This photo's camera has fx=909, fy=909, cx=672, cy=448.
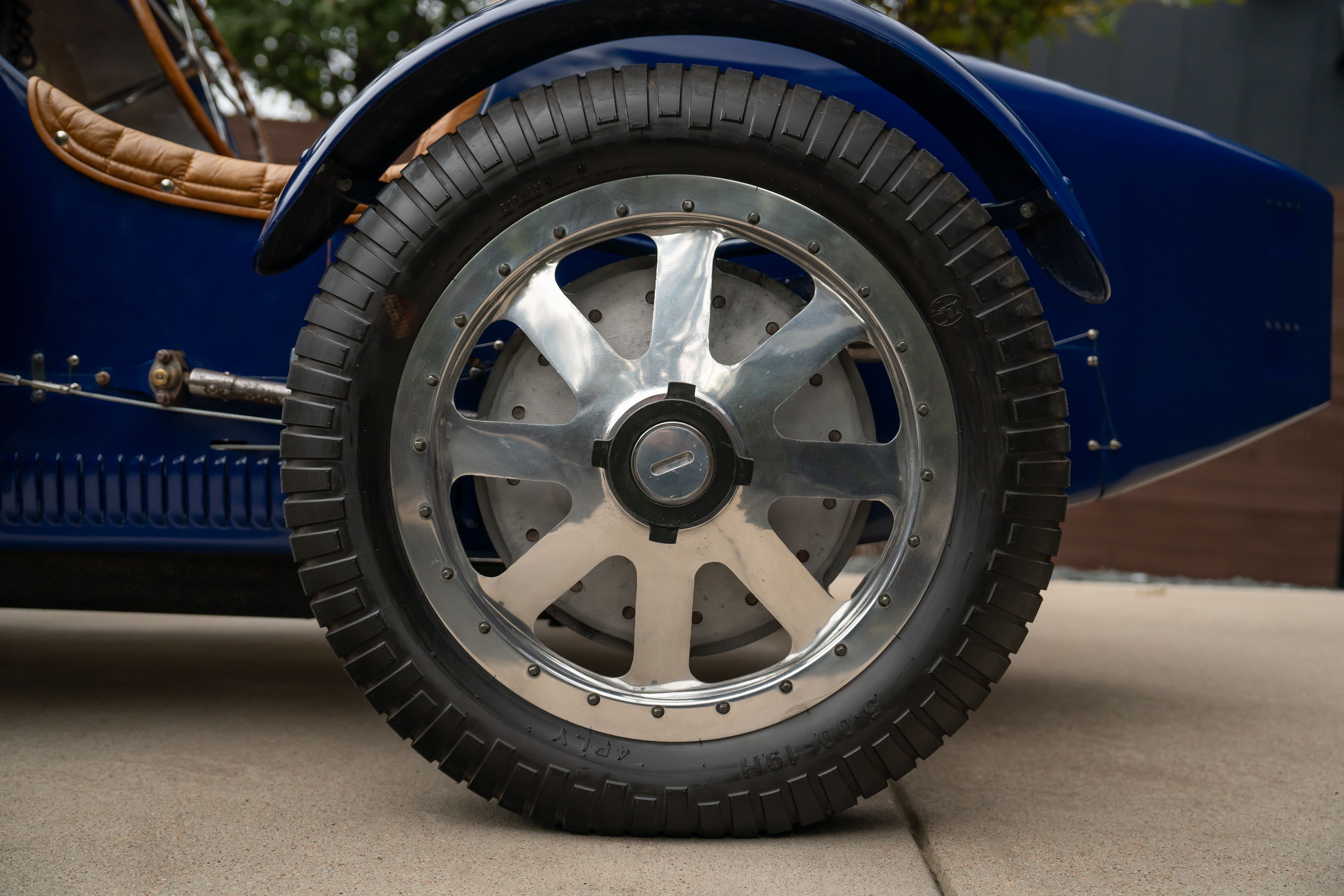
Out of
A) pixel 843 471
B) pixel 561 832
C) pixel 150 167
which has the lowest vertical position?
pixel 561 832

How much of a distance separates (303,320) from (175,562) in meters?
0.48

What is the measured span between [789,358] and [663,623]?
399 mm

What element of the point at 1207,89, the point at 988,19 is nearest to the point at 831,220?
the point at 988,19

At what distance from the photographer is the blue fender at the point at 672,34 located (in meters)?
1.20

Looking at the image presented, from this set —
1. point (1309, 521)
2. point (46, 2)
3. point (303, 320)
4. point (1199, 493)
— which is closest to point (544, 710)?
point (303, 320)

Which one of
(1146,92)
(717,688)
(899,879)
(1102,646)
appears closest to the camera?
(899,879)

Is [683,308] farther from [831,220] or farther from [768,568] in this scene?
[768,568]

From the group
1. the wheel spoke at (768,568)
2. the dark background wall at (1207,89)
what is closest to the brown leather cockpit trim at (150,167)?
the wheel spoke at (768,568)

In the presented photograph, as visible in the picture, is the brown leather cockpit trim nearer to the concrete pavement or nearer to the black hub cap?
the black hub cap

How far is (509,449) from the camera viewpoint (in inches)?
49.1

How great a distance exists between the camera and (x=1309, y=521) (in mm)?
4762

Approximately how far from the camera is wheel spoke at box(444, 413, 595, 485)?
1227mm

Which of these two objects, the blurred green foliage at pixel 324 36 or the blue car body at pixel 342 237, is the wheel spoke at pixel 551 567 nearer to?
the blue car body at pixel 342 237

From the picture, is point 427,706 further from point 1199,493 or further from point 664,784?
point 1199,493
